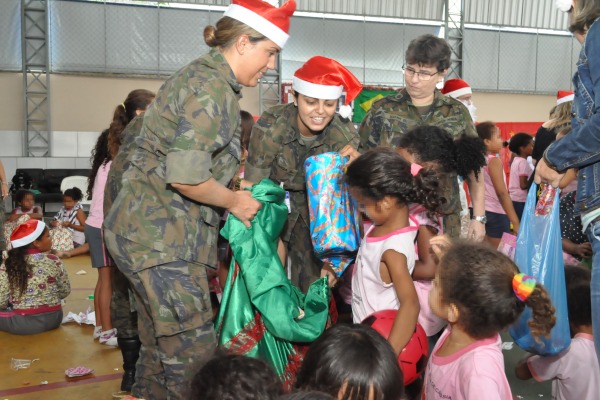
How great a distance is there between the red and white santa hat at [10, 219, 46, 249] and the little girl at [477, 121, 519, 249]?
3.53 meters

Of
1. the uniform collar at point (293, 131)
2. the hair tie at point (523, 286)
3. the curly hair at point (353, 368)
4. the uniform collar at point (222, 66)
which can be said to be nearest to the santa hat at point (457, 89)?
the uniform collar at point (293, 131)

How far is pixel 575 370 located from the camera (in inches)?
105

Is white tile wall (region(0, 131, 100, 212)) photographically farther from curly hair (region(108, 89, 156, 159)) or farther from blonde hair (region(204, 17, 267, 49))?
blonde hair (region(204, 17, 267, 49))

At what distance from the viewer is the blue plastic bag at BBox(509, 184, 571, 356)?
8.09ft

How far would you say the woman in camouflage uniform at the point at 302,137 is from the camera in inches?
132

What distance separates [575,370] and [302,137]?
1.71 m

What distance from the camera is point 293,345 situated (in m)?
2.72

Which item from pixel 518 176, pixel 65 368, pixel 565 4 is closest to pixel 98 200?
pixel 65 368

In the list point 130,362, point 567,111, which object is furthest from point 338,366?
point 567,111

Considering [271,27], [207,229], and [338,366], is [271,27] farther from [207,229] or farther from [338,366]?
[338,366]

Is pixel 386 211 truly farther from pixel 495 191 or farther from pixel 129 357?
pixel 495 191

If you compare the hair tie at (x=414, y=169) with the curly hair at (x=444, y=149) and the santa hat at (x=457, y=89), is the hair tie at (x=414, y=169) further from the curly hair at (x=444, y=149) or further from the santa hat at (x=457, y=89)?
the santa hat at (x=457, y=89)

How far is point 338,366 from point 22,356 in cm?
321

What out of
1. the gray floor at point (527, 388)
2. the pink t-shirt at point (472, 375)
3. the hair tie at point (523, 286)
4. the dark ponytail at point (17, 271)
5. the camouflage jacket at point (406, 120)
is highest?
the camouflage jacket at point (406, 120)
